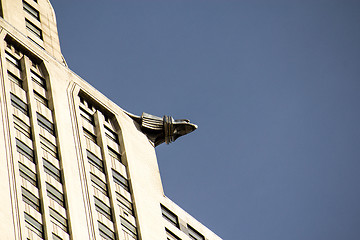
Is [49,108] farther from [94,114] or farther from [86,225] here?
[86,225]

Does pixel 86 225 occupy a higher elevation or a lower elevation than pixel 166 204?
lower

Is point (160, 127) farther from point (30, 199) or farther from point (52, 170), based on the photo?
point (30, 199)

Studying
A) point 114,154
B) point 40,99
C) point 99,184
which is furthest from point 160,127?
point 40,99

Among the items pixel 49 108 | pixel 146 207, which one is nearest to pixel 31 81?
pixel 49 108

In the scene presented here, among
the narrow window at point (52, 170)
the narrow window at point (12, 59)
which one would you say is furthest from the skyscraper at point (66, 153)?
the narrow window at point (12, 59)

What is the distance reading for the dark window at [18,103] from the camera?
89.2m

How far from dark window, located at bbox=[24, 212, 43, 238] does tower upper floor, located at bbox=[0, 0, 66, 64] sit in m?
26.3

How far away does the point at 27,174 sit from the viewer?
8356cm

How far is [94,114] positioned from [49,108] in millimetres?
6776

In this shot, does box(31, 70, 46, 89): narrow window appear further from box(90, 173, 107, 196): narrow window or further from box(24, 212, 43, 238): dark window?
box(24, 212, 43, 238): dark window

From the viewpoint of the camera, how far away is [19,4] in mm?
104500

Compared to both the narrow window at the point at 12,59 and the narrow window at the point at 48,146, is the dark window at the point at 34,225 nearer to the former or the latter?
the narrow window at the point at 48,146

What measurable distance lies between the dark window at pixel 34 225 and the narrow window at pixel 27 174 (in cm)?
417

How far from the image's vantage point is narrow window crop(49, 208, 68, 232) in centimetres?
8269
